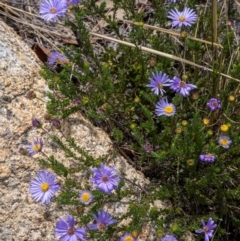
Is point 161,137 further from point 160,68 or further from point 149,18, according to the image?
point 149,18

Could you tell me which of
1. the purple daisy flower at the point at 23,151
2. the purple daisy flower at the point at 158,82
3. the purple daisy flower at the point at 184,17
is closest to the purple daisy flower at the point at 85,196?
the purple daisy flower at the point at 23,151

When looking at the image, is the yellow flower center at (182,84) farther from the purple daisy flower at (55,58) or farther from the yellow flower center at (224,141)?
the purple daisy flower at (55,58)

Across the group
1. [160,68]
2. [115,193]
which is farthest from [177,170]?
[160,68]

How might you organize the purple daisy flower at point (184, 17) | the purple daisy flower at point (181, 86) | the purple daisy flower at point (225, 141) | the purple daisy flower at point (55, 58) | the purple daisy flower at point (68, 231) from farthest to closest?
1. the purple daisy flower at point (55, 58)
2. the purple daisy flower at point (184, 17)
3. the purple daisy flower at point (181, 86)
4. the purple daisy flower at point (225, 141)
5. the purple daisy flower at point (68, 231)

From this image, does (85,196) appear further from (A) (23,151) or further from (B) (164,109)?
(B) (164,109)

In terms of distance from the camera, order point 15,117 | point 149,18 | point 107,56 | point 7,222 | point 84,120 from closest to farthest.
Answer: point 7,222 < point 15,117 < point 84,120 < point 107,56 < point 149,18

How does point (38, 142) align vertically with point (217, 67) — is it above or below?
below
